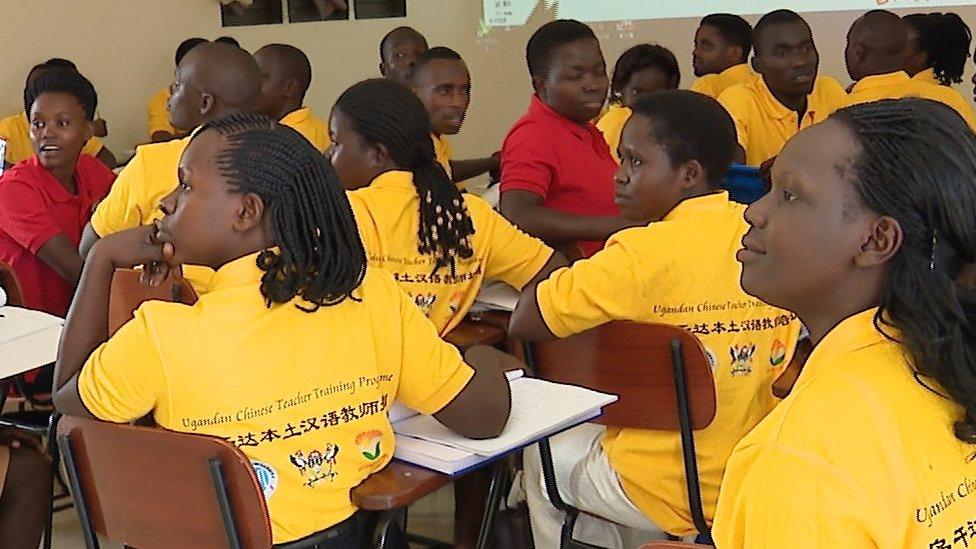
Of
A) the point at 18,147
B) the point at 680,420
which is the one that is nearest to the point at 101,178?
the point at 18,147

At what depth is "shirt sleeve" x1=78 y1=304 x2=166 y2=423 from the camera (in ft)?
4.85

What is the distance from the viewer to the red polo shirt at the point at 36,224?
3.05 metres

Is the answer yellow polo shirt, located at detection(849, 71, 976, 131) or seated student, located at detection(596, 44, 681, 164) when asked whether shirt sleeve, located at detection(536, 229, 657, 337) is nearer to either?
yellow polo shirt, located at detection(849, 71, 976, 131)

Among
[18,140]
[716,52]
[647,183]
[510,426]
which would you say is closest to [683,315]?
[647,183]

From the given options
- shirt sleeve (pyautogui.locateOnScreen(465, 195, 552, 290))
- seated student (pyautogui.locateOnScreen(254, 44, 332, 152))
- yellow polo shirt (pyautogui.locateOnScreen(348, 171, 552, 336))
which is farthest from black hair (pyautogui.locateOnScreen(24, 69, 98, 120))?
shirt sleeve (pyautogui.locateOnScreen(465, 195, 552, 290))

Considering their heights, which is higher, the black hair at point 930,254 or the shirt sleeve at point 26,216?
the black hair at point 930,254

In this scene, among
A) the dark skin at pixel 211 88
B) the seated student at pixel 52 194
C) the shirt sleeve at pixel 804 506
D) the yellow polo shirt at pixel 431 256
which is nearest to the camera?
the shirt sleeve at pixel 804 506

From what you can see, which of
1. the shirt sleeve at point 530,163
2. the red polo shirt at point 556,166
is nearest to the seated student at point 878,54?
the red polo shirt at point 556,166

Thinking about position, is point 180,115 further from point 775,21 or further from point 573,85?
point 775,21

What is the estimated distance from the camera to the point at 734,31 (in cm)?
489

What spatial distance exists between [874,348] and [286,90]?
3.27 m

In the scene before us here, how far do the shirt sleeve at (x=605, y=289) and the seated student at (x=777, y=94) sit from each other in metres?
1.98

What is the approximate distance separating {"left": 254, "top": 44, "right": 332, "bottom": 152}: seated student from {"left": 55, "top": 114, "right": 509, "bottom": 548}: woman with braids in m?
2.24

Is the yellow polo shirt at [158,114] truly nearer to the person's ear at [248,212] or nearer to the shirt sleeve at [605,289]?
the shirt sleeve at [605,289]
